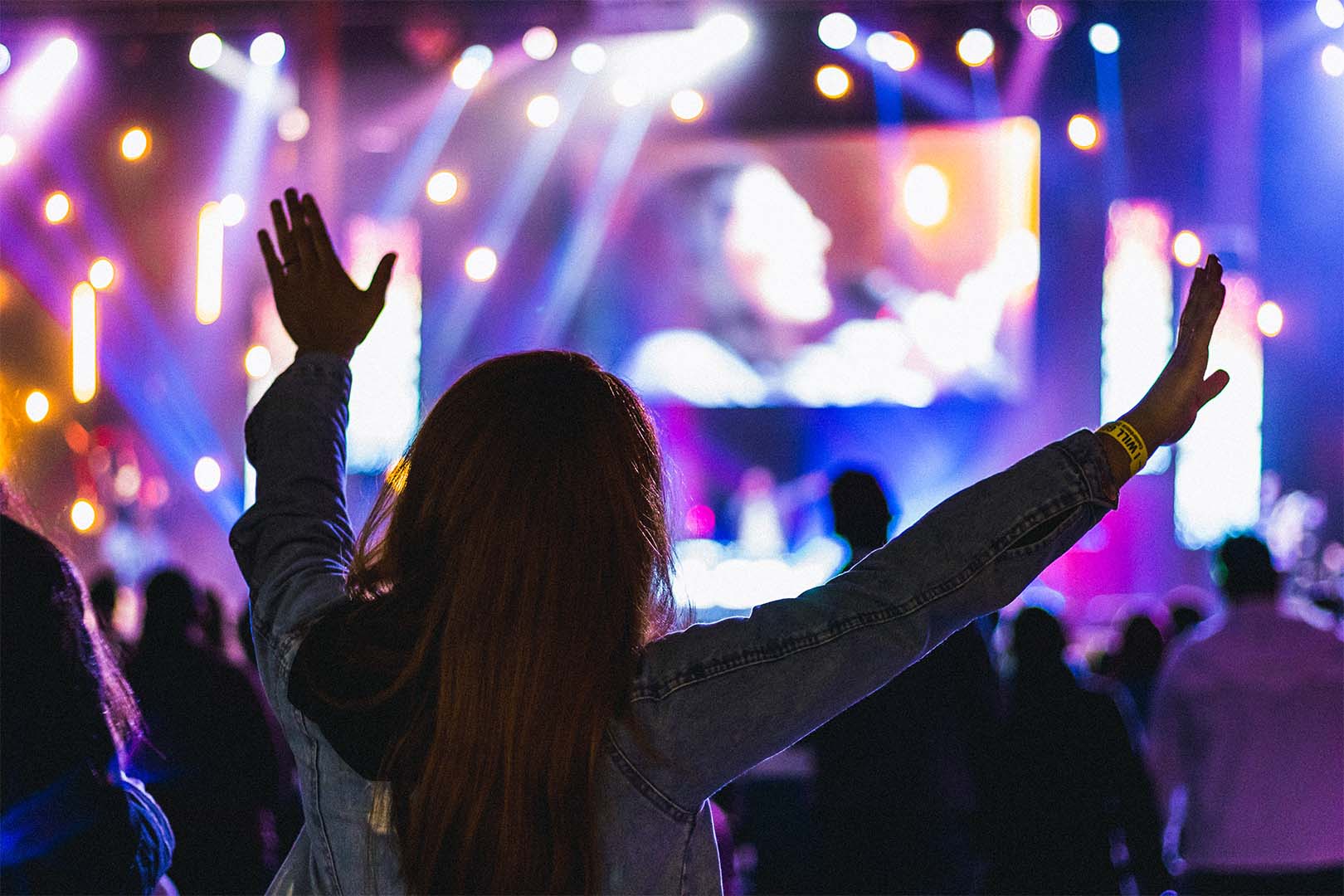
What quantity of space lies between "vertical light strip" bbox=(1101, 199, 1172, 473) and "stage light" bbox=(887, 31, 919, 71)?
1546 mm

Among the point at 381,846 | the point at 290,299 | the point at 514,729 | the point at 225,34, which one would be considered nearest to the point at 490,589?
the point at 514,729

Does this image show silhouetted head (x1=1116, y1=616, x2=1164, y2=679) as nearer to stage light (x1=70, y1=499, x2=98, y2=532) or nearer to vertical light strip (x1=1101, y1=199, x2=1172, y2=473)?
vertical light strip (x1=1101, y1=199, x2=1172, y2=473)

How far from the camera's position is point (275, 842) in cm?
283

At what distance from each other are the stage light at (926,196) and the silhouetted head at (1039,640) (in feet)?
15.5

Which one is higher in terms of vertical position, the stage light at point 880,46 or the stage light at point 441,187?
the stage light at point 880,46

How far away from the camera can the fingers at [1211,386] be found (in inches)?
38.5

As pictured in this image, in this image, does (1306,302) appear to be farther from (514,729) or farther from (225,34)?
(514,729)

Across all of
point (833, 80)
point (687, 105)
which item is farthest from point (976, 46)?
point (687, 105)

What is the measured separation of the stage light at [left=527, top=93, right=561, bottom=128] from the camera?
7.33 m

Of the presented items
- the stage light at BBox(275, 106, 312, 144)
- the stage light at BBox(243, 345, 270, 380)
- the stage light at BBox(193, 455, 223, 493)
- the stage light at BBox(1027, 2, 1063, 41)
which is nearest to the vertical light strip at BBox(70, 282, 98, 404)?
the stage light at BBox(193, 455, 223, 493)

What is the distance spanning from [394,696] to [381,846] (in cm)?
13

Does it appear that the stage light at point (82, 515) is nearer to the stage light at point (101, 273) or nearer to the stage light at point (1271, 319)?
the stage light at point (101, 273)

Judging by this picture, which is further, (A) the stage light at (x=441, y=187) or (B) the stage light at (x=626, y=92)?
(A) the stage light at (x=441, y=187)

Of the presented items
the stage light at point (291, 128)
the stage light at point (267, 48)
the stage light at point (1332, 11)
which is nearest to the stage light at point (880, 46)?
the stage light at point (1332, 11)
